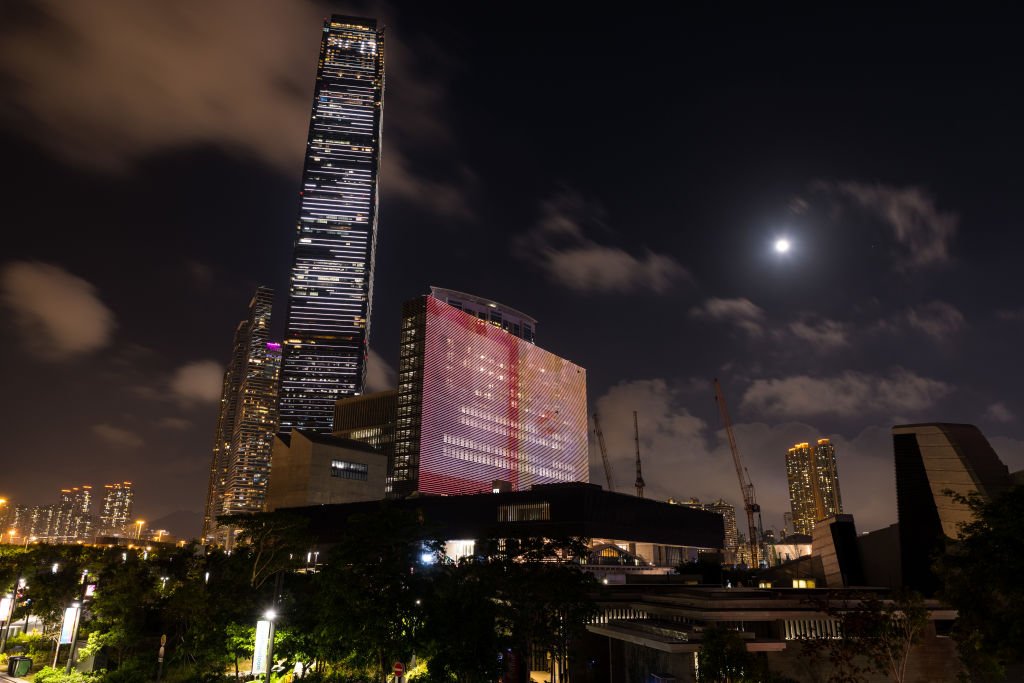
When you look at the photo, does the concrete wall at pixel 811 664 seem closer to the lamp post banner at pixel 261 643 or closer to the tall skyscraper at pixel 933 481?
the lamp post banner at pixel 261 643

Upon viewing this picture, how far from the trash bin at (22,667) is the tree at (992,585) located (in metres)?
60.1

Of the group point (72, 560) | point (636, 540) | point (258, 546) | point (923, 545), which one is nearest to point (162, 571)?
point (72, 560)

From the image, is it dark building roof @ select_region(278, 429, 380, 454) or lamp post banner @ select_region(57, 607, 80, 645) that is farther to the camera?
dark building roof @ select_region(278, 429, 380, 454)

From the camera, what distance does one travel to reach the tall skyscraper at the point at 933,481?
6050 centimetres

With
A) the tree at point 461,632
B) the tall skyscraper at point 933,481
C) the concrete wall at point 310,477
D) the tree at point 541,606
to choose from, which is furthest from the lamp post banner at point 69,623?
the concrete wall at point 310,477

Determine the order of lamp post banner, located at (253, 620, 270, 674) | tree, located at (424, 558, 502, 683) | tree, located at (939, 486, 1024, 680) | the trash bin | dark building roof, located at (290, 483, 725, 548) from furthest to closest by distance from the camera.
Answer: dark building roof, located at (290, 483, 725, 548), the trash bin, tree, located at (424, 558, 502, 683), lamp post banner, located at (253, 620, 270, 674), tree, located at (939, 486, 1024, 680)

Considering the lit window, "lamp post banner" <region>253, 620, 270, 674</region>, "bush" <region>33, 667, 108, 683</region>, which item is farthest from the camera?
the lit window

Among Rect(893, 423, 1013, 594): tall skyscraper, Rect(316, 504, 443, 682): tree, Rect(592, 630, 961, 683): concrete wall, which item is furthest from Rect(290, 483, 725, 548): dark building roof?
Rect(316, 504, 443, 682): tree

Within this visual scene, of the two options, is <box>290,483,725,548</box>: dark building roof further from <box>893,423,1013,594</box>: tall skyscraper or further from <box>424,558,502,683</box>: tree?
<box>424,558,502,683</box>: tree

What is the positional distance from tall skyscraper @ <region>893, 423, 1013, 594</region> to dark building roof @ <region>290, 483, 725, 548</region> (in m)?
69.6

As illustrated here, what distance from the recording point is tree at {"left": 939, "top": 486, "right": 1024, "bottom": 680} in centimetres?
2616

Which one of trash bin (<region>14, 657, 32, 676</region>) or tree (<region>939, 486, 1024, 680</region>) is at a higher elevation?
tree (<region>939, 486, 1024, 680</region>)

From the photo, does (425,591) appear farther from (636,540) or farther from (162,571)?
(636,540)

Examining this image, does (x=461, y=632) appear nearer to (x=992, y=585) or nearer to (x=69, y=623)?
(x=992, y=585)
